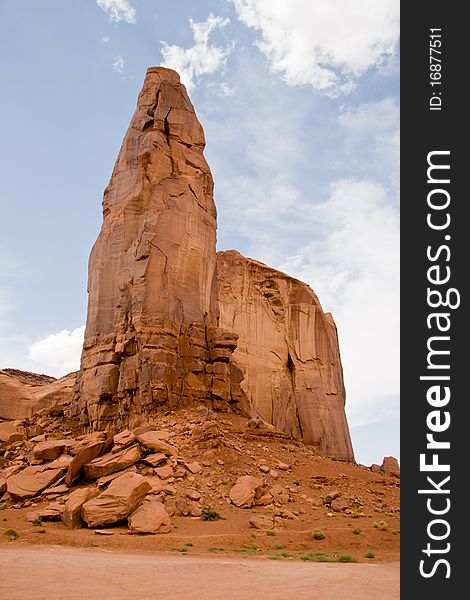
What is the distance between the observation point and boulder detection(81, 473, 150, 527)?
1603 centimetres

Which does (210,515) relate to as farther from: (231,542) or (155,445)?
(155,445)

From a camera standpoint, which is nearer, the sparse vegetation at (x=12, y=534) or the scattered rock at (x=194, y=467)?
the sparse vegetation at (x=12, y=534)

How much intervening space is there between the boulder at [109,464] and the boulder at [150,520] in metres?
2.73

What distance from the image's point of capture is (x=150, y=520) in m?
15.8

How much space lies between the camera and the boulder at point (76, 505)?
1623 cm

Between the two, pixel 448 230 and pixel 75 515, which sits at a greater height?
pixel 448 230

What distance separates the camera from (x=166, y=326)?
24812mm

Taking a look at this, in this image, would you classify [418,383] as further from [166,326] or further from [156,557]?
[166,326]

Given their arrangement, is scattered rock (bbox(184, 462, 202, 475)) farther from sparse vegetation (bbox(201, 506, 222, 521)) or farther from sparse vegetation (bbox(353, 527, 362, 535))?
sparse vegetation (bbox(353, 527, 362, 535))

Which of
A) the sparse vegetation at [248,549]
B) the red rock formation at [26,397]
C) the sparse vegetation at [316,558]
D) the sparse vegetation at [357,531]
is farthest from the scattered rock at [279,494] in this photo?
the red rock formation at [26,397]

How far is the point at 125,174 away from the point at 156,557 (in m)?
20.2

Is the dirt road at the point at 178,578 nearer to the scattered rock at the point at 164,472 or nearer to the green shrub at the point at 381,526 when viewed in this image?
the green shrub at the point at 381,526

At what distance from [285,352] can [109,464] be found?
2581 centimetres

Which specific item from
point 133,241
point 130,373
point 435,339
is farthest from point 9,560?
point 133,241
